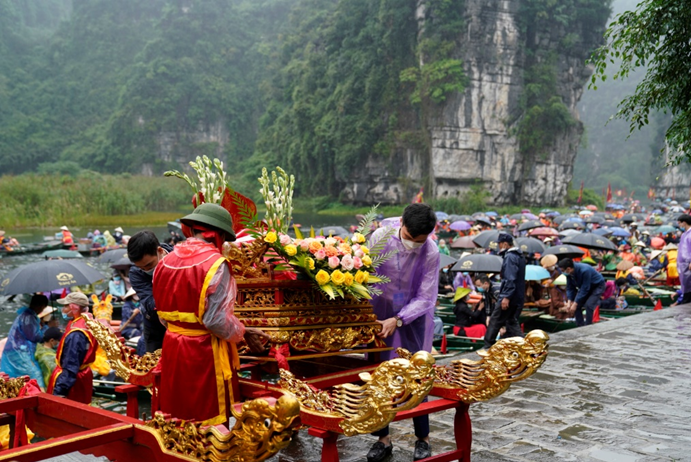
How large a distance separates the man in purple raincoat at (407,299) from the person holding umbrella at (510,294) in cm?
433

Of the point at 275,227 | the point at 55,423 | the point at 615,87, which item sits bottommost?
the point at 55,423

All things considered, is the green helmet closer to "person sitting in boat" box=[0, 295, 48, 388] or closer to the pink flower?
the pink flower

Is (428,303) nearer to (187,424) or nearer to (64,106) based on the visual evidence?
(187,424)

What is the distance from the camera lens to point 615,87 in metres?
115

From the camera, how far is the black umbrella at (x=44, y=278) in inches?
356

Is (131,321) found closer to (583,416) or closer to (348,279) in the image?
(583,416)

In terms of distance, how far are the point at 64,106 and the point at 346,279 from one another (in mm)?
82977

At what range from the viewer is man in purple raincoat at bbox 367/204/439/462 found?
13.5 feet

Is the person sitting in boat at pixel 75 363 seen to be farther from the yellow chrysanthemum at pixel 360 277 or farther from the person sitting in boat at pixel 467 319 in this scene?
the person sitting in boat at pixel 467 319

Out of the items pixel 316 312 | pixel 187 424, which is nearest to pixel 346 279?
pixel 316 312

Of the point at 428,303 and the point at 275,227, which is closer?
the point at 275,227

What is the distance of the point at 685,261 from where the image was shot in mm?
9859

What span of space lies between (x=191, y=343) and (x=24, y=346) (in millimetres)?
4052

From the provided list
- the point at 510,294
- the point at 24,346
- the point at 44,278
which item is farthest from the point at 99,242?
the point at 510,294
